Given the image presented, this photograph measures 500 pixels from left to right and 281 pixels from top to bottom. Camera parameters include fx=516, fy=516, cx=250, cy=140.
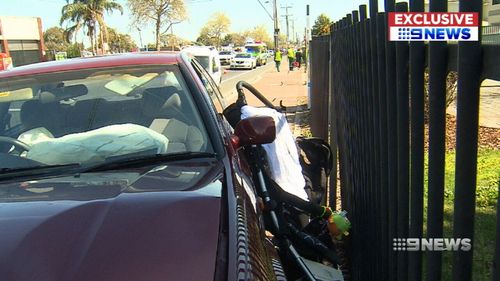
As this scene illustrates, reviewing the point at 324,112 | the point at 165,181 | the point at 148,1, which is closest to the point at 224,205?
the point at 165,181

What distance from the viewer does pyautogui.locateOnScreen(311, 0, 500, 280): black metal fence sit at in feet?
5.68

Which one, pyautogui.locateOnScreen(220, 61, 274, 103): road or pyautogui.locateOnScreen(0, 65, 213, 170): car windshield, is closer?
pyautogui.locateOnScreen(0, 65, 213, 170): car windshield

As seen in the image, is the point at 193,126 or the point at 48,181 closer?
the point at 48,181

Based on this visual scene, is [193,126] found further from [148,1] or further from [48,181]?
[148,1]

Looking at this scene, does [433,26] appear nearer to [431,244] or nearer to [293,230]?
[431,244]

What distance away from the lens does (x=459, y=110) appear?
175cm

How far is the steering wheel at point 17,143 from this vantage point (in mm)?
2847

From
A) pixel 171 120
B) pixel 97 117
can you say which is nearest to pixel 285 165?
pixel 171 120

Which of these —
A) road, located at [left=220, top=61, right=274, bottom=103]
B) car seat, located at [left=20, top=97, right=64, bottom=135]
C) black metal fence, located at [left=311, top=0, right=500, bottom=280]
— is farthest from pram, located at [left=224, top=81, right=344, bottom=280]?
road, located at [left=220, top=61, right=274, bottom=103]

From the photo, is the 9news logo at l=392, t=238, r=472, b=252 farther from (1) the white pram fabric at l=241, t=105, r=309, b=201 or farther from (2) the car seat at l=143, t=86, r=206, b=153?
(1) the white pram fabric at l=241, t=105, r=309, b=201

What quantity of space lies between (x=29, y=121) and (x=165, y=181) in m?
1.26

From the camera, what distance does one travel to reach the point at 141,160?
8.11 feet

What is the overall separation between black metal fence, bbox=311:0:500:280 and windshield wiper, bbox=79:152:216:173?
92 cm

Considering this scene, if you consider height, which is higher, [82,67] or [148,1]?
[148,1]
